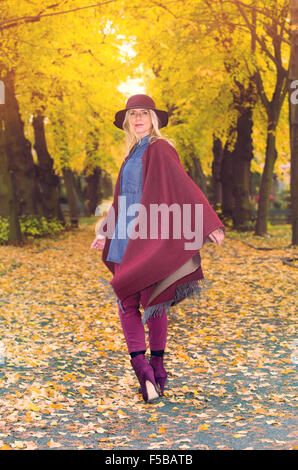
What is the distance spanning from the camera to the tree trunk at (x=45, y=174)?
2527 centimetres

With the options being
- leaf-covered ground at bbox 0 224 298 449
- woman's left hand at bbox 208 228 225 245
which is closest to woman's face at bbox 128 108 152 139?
woman's left hand at bbox 208 228 225 245

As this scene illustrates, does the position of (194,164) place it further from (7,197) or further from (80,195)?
(80,195)

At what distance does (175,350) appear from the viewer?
6.89 m

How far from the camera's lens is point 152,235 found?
4895mm

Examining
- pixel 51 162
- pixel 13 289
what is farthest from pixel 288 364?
pixel 51 162

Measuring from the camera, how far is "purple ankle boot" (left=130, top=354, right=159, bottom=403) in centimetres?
499

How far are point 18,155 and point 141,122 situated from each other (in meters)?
17.1

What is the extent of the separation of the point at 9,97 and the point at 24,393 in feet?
54.7

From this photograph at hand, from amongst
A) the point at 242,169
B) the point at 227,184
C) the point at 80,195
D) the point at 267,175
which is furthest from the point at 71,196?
the point at 80,195

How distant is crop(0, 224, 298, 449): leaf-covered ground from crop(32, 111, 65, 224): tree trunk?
46.3ft

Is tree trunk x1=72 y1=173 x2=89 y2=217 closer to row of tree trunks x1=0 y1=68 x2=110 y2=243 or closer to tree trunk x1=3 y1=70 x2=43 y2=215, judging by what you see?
row of tree trunks x1=0 y1=68 x2=110 y2=243

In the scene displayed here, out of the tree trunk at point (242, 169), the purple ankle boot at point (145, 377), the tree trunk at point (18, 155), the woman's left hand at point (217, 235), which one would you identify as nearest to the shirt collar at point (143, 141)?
the woman's left hand at point (217, 235)

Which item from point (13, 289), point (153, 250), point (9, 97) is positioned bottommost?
point (13, 289)
